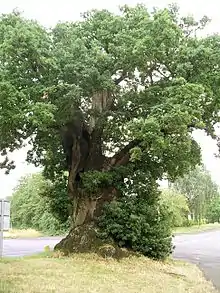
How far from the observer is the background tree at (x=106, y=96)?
52.0 feet

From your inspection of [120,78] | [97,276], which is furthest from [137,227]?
[120,78]

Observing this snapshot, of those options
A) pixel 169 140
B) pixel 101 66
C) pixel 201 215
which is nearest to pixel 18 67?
pixel 101 66

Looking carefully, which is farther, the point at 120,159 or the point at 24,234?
the point at 24,234

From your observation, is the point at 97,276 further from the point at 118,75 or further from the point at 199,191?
the point at 199,191

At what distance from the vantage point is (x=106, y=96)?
19.1 m

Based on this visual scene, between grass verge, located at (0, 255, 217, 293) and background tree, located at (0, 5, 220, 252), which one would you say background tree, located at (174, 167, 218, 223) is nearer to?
background tree, located at (0, 5, 220, 252)

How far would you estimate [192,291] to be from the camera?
12.1 meters

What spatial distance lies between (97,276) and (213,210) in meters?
74.5

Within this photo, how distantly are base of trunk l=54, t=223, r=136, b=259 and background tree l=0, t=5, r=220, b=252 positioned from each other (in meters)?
0.07

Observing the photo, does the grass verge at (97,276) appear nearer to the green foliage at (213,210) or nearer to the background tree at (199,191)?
the background tree at (199,191)

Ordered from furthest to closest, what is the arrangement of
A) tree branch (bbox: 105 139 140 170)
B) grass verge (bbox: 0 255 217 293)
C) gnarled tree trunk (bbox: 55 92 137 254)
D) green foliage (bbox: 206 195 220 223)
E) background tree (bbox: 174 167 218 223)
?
green foliage (bbox: 206 195 220 223) < background tree (bbox: 174 167 218 223) < tree branch (bbox: 105 139 140 170) < gnarled tree trunk (bbox: 55 92 137 254) < grass verge (bbox: 0 255 217 293)

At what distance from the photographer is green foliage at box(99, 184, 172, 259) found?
18.4 m

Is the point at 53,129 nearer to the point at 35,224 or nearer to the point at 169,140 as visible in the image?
the point at 169,140

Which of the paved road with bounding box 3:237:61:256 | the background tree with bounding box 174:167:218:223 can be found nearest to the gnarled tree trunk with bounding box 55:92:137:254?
the paved road with bounding box 3:237:61:256
